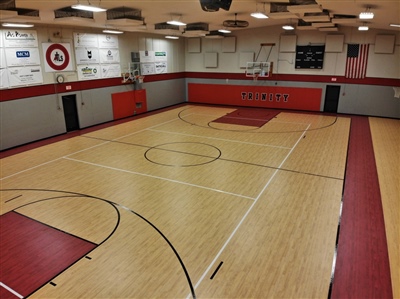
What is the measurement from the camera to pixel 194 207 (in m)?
6.18

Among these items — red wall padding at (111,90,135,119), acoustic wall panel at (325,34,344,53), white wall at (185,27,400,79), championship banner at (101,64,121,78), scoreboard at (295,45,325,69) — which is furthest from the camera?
scoreboard at (295,45,325,69)

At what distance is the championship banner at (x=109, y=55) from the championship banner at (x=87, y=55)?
0.24 m

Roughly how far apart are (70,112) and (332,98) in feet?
39.9

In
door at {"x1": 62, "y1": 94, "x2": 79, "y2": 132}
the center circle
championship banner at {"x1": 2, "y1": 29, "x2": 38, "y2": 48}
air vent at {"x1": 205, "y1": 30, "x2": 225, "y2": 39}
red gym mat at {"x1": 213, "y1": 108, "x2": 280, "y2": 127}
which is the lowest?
the center circle

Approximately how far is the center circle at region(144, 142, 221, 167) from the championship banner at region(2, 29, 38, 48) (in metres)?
5.49

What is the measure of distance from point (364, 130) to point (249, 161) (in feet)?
20.5

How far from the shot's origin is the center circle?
869 cm

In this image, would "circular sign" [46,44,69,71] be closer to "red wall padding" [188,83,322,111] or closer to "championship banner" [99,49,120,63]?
"championship banner" [99,49,120,63]

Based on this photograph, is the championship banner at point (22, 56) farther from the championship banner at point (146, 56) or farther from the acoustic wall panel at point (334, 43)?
the acoustic wall panel at point (334, 43)

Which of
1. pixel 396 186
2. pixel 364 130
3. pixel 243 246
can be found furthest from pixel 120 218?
pixel 364 130

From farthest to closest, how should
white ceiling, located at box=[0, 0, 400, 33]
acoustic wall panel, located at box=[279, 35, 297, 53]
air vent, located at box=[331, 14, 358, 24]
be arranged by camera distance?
acoustic wall panel, located at box=[279, 35, 297, 53]
air vent, located at box=[331, 14, 358, 24]
white ceiling, located at box=[0, 0, 400, 33]

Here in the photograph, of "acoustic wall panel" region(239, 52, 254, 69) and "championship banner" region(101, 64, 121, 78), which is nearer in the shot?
"championship banner" region(101, 64, 121, 78)

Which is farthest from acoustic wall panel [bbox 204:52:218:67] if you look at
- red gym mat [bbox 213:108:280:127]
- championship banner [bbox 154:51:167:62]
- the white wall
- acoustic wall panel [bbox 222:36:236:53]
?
red gym mat [bbox 213:108:280:127]

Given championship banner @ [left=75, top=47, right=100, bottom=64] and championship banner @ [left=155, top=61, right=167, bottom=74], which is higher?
championship banner @ [left=75, top=47, right=100, bottom=64]
